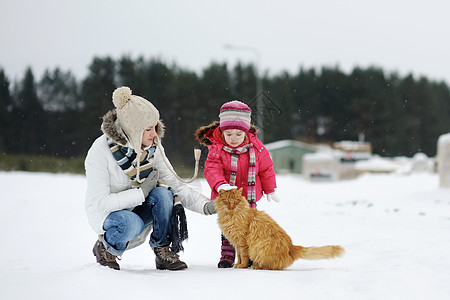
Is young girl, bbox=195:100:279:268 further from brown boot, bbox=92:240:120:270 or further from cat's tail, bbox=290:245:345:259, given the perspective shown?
brown boot, bbox=92:240:120:270

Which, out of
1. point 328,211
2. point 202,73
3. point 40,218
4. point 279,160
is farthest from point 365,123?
point 40,218

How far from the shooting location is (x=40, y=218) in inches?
256

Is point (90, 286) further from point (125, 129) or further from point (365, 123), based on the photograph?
point (365, 123)

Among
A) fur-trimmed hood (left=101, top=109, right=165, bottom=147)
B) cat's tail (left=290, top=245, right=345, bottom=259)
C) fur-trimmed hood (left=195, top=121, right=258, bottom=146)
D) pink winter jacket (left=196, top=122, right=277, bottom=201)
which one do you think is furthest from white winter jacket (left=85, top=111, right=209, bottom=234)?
cat's tail (left=290, top=245, right=345, bottom=259)

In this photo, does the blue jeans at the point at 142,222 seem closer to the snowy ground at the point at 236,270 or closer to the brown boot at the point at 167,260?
the brown boot at the point at 167,260

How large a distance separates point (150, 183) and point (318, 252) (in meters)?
1.26

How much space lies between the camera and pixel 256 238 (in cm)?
275

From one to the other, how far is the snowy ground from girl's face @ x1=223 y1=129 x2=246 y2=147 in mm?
440

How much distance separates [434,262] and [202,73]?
41.7 feet

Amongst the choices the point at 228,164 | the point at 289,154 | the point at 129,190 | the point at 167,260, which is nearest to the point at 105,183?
the point at 129,190

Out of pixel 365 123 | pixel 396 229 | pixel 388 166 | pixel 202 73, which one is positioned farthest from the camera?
pixel 365 123

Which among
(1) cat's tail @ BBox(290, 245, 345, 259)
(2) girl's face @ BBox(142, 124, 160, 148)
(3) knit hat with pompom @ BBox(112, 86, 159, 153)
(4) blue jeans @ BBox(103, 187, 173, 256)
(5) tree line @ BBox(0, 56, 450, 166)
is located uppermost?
(5) tree line @ BBox(0, 56, 450, 166)

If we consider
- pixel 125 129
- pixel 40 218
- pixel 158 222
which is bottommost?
pixel 40 218

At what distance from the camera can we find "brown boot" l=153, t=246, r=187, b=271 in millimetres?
2756
